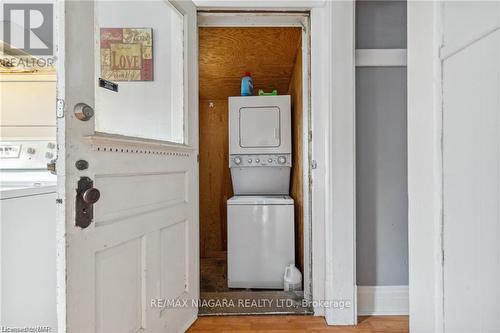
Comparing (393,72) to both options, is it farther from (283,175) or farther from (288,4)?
(283,175)

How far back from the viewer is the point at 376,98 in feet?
5.79

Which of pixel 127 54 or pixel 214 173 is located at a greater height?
pixel 127 54

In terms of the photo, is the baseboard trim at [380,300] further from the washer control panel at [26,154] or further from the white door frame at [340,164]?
the washer control panel at [26,154]

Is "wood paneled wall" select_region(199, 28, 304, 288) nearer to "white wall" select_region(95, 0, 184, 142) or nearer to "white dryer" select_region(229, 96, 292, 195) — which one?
"white dryer" select_region(229, 96, 292, 195)

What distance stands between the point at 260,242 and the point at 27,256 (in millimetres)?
1519

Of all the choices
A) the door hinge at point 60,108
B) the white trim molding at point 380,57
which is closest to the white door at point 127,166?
the door hinge at point 60,108

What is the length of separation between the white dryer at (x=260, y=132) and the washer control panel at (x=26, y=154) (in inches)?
56.7

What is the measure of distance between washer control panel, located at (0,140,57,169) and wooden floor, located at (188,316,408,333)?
142cm

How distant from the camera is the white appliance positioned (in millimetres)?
1089

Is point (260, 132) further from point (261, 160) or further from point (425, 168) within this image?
point (425, 168)

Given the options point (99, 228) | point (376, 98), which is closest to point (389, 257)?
point (376, 98)

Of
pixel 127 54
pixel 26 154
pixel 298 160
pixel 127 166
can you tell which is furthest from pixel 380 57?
pixel 26 154

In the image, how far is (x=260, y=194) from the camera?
277cm

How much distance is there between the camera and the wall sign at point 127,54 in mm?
1211
